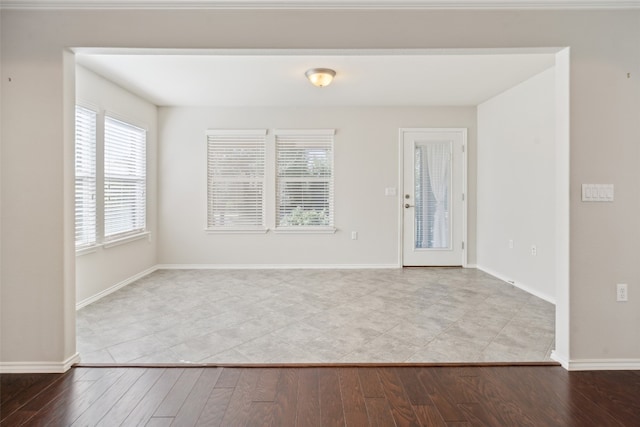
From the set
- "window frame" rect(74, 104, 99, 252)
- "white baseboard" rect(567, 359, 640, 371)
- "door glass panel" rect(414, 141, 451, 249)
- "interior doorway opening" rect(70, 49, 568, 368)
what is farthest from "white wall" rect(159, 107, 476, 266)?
"white baseboard" rect(567, 359, 640, 371)

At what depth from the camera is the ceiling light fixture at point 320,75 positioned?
3.85 m

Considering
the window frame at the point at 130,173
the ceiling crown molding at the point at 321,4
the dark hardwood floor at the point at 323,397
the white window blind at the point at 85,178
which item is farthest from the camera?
the window frame at the point at 130,173

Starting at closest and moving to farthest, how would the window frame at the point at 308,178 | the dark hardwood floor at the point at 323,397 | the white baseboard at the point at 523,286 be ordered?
the dark hardwood floor at the point at 323,397
the white baseboard at the point at 523,286
the window frame at the point at 308,178

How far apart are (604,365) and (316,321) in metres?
2.19

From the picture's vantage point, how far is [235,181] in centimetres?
576

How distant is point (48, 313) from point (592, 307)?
3.65 meters

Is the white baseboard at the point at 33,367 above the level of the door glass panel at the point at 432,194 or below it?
below

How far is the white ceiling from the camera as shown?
11.8 ft

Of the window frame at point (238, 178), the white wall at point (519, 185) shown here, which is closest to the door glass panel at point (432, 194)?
the white wall at point (519, 185)

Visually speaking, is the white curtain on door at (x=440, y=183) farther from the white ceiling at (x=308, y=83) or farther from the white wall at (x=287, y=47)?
the white wall at (x=287, y=47)

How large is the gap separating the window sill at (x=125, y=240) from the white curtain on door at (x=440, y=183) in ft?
14.6

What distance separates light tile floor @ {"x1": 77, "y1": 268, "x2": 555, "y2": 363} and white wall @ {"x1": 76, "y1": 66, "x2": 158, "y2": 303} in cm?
24

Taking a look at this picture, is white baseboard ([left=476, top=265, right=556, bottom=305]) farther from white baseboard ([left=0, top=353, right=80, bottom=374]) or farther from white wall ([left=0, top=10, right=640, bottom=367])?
white baseboard ([left=0, top=353, right=80, bottom=374])

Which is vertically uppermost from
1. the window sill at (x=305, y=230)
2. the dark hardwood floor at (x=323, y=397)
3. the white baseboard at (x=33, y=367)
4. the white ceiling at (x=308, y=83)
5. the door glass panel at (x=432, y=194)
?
the white ceiling at (x=308, y=83)
